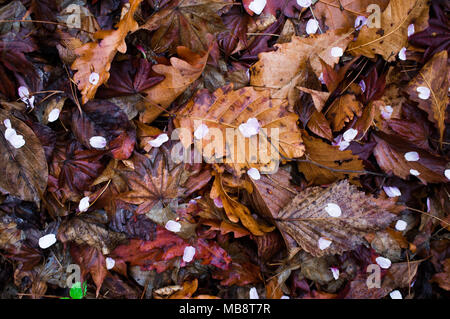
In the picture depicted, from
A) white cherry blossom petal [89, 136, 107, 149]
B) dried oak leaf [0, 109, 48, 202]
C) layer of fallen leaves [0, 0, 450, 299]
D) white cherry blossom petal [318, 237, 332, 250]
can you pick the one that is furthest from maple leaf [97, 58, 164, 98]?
white cherry blossom petal [318, 237, 332, 250]

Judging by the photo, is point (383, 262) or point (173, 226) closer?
point (173, 226)

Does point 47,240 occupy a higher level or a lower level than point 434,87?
lower

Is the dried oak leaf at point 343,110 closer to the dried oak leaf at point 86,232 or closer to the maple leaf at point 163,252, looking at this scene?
the maple leaf at point 163,252

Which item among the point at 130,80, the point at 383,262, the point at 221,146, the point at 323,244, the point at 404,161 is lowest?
the point at 383,262

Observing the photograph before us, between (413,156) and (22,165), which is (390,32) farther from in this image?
(22,165)

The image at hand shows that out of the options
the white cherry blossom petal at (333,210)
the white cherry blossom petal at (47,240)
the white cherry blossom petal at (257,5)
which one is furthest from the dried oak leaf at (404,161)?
the white cherry blossom petal at (47,240)

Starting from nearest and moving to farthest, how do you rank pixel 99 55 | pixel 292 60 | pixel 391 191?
pixel 99 55 → pixel 292 60 → pixel 391 191

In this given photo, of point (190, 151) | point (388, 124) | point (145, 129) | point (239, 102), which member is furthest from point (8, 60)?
point (388, 124)

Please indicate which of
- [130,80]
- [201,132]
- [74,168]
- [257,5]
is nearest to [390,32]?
[257,5]

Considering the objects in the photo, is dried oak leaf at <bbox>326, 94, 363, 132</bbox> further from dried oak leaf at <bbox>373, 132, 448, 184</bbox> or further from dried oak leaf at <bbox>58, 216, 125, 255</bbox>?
dried oak leaf at <bbox>58, 216, 125, 255</bbox>
